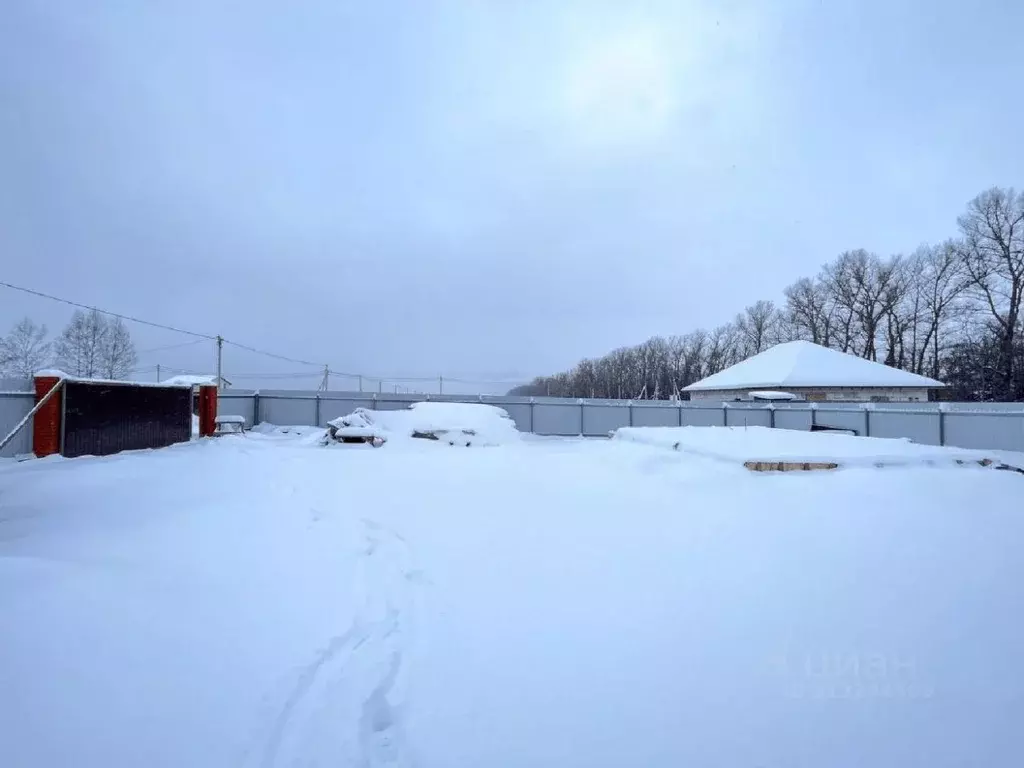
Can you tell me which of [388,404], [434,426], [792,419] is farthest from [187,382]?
[792,419]

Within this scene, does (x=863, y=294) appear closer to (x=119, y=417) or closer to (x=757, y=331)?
(x=757, y=331)

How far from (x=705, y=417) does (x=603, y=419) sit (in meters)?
4.11

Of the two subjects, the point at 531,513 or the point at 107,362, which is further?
the point at 107,362

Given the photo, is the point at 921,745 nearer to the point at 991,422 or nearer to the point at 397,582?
the point at 397,582

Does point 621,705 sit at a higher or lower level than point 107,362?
lower

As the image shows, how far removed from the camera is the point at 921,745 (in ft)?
7.32

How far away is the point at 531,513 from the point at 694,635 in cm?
293

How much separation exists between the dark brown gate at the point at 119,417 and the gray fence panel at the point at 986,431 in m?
21.8

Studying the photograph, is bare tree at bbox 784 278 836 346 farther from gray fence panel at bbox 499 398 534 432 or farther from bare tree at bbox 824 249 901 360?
gray fence panel at bbox 499 398 534 432

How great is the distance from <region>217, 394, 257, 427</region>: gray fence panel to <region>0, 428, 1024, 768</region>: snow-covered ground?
A: 15.7 metres

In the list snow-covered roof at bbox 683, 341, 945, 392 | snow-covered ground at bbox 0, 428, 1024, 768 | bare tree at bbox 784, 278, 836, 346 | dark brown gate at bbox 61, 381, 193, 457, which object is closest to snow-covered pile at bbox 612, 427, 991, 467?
snow-covered ground at bbox 0, 428, 1024, 768

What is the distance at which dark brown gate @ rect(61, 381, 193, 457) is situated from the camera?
10.5 m

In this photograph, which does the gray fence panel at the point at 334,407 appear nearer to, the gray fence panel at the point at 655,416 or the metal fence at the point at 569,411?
the metal fence at the point at 569,411

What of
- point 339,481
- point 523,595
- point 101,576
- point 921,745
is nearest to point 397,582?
point 523,595
